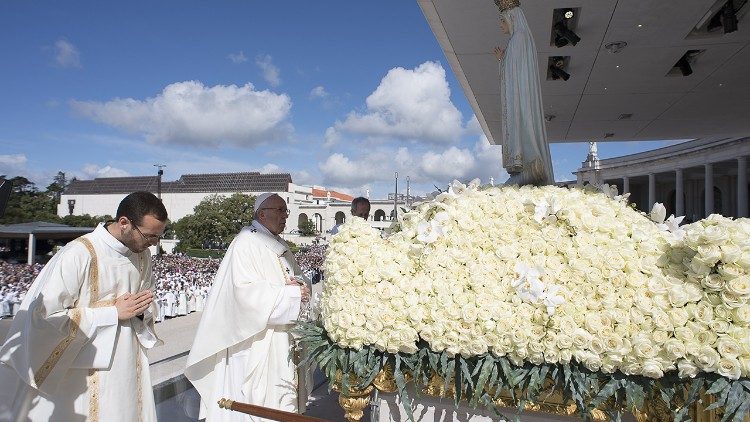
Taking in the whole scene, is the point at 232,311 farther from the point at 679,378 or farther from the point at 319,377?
the point at 319,377

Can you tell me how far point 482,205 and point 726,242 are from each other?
1.13 metres

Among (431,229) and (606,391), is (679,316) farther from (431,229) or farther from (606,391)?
(431,229)

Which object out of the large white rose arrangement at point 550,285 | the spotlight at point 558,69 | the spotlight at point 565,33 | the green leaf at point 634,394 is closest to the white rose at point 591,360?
the large white rose arrangement at point 550,285

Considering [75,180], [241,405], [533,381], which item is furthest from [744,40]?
[75,180]

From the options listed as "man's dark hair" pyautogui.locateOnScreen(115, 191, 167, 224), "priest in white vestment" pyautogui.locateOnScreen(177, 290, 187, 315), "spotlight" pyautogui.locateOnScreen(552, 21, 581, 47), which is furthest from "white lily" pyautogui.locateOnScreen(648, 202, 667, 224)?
"priest in white vestment" pyautogui.locateOnScreen(177, 290, 187, 315)

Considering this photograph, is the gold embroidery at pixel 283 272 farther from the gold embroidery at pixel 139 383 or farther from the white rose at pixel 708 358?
the white rose at pixel 708 358

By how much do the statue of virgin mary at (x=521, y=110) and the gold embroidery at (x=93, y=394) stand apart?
10.6ft

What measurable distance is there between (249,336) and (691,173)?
4950 centimetres

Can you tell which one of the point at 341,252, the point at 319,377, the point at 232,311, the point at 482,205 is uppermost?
the point at 482,205

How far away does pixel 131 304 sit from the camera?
3.41 meters

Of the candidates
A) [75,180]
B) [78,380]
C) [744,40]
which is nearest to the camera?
[78,380]

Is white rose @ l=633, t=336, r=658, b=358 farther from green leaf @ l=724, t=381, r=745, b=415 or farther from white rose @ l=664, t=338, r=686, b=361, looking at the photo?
green leaf @ l=724, t=381, r=745, b=415

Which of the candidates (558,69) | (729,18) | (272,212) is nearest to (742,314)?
(272,212)

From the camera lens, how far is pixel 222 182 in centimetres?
12069
